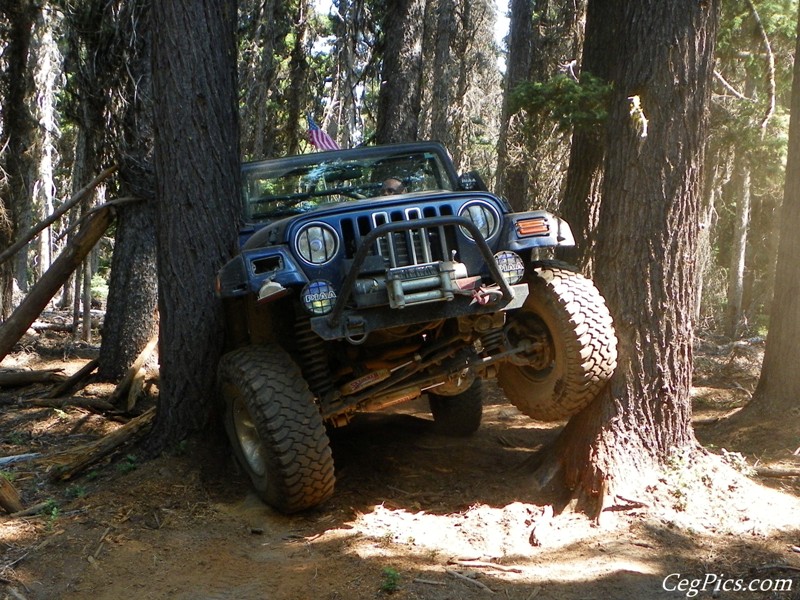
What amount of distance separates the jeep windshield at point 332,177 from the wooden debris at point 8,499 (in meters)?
2.58

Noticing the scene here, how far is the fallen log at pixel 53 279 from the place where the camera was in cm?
742

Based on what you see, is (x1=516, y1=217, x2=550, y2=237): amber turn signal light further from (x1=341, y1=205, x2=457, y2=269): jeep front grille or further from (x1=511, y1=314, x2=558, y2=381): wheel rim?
(x1=511, y1=314, x2=558, y2=381): wheel rim

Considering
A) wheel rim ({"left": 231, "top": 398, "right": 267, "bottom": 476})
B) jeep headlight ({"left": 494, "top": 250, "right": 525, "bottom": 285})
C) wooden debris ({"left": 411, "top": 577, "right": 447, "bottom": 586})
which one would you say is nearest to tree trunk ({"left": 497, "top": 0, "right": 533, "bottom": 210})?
jeep headlight ({"left": 494, "top": 250, "right": 525, "bottom": 285})

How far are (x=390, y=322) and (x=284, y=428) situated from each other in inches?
36.5

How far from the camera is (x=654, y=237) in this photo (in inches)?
207

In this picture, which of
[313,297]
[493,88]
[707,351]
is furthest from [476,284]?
[493,88]

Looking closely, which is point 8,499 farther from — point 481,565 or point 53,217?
point 481,565

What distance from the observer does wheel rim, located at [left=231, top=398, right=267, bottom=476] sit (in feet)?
18.2

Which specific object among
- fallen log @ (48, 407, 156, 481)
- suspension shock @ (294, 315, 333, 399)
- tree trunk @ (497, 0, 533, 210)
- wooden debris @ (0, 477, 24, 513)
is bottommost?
wooden debris @ (0, 477, 24, 513)

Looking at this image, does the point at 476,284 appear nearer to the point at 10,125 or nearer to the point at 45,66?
the point at 10,125

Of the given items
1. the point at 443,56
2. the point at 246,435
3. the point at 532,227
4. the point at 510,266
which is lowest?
the point at 246,435

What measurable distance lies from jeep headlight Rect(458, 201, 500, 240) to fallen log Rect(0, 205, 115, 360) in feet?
13.1

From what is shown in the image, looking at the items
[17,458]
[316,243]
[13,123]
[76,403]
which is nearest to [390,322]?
[316,243]

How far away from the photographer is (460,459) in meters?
6.47
